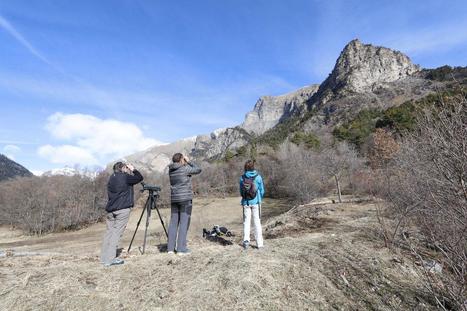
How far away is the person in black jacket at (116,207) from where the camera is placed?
599 cm

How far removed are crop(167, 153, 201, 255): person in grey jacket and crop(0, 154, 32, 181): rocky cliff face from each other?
11519 cm

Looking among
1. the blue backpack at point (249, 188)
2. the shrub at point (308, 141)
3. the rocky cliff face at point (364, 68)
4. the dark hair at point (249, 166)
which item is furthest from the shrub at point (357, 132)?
the rocky cliff face at point (364, 68)

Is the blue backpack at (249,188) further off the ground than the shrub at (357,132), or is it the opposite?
the shrub at (357,132)

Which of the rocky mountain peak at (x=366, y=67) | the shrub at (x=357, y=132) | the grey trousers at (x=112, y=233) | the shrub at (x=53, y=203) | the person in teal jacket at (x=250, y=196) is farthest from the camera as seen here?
the rocky mountain peak at (x=366, y=67)

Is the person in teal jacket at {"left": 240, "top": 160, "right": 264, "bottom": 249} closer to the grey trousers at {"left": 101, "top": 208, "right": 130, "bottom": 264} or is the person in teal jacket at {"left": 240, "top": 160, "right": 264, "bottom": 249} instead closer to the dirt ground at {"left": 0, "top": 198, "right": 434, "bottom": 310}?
the dirt ground at {"left": 0, "top": 198, "right": 434, "bottom": 310}

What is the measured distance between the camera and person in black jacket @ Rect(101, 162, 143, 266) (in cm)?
599

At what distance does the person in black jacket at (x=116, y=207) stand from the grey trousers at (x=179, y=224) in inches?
37.2

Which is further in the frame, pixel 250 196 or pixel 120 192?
pixel 250 196

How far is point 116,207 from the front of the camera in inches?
242

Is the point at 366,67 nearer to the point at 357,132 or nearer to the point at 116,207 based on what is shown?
the point at 357,132

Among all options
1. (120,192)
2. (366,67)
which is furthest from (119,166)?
(366,67)

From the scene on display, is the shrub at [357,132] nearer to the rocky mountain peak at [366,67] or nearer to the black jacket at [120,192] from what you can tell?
the black jacket at [120,192]

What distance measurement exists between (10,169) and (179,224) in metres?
131

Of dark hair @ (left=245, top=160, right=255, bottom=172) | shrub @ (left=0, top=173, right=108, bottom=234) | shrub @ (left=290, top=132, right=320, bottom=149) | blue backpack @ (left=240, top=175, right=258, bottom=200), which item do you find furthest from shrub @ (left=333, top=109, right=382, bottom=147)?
blue backpack @ (left=240, top=175, right=258, bottom=200)
